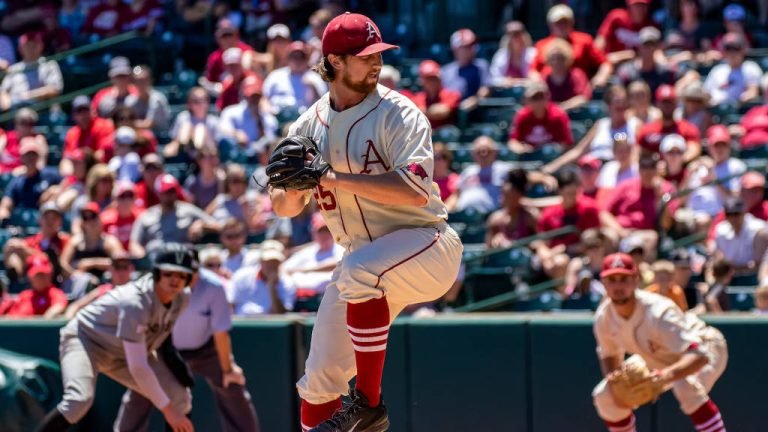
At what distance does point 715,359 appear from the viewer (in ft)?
25.3

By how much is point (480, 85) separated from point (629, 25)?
146 centimetres

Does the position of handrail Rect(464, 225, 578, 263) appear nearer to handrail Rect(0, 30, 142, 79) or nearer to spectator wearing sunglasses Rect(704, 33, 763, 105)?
spectator wearing sunglasses Rect(704, 33, 763, 105)

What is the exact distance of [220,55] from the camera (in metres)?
14.0

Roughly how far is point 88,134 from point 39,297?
123 inches

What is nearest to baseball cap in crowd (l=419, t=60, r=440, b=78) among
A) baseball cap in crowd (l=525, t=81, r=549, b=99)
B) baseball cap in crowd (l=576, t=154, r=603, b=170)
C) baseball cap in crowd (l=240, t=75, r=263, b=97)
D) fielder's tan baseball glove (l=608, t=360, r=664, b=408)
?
baseball cap in crowd (l=525, t=81, r=549, b=99)

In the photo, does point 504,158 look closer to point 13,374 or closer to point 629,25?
point 629,25

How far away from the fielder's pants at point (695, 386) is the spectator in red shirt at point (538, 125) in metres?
3.99

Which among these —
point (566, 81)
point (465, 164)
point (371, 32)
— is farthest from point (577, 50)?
point (371, 32)

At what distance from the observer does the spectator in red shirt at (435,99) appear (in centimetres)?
1224

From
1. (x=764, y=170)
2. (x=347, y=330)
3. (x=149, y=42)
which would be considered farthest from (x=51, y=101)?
(x=347, y=330)

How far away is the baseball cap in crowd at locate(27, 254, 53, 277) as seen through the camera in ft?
33.8

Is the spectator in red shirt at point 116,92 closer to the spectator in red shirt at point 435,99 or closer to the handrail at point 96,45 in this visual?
the handrail at point 96,45

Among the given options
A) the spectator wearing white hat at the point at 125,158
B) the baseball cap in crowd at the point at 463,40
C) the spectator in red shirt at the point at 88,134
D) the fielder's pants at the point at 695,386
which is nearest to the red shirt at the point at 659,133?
the baseball cap in crowd at the point at 463,40

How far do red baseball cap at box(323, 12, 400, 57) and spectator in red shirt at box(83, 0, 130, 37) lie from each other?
1050 cm
